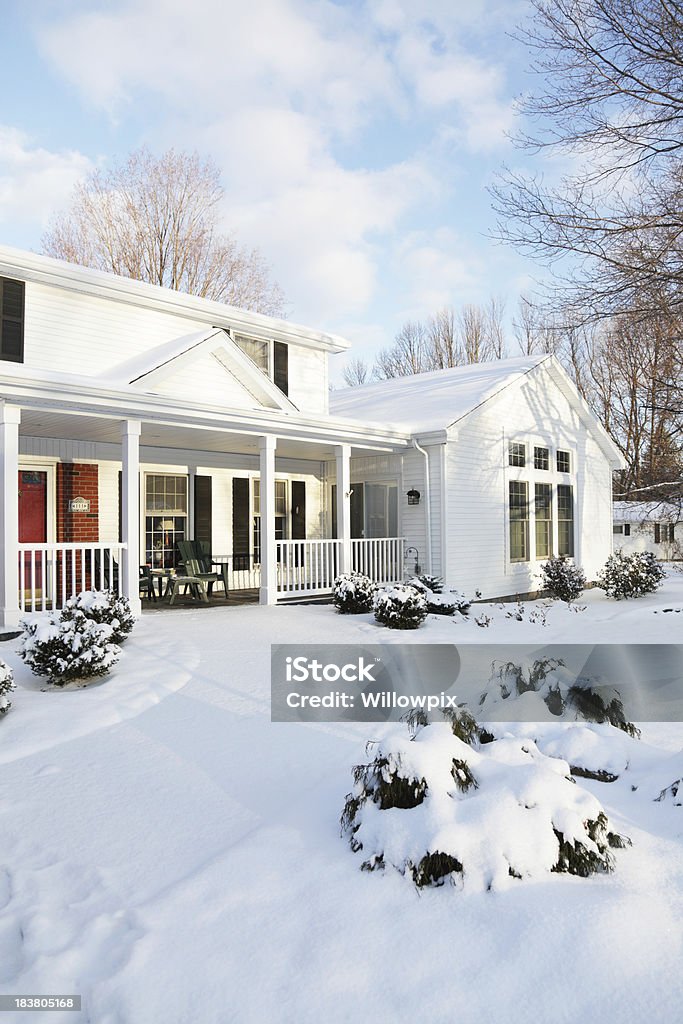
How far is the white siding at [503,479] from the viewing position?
1282cm

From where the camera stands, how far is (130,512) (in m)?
8.83

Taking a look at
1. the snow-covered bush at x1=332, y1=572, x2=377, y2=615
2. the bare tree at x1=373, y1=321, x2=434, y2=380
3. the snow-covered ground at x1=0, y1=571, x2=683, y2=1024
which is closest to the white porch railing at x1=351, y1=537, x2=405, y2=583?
the snow-covered bush at x1=332, y1=572, x2=377, y2=615

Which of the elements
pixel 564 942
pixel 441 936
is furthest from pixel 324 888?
pixel 564 942

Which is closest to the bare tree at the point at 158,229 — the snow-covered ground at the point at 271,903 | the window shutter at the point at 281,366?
the window shutter at the point at 281,366

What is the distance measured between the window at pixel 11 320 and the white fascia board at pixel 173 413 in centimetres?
223

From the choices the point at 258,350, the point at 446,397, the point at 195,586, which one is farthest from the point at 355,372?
the point at 195,586

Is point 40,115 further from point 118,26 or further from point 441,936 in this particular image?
point 441,936

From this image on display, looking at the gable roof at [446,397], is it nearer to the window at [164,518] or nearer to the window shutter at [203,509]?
the window shutter at [203,509]

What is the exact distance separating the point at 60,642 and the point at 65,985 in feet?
12.8

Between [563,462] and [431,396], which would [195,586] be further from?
[563,462]

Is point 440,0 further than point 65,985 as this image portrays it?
Yes

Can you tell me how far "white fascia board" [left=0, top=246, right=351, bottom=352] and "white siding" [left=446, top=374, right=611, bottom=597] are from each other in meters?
3.50

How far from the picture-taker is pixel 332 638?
8.33 m

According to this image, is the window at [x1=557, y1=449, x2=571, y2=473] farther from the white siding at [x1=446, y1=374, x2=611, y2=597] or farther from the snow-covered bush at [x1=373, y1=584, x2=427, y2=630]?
the snow-covered bush at [x1=373, y1=584, x2=427, y2=630]
